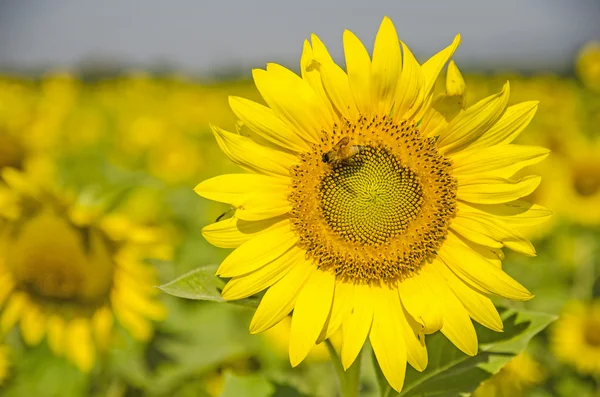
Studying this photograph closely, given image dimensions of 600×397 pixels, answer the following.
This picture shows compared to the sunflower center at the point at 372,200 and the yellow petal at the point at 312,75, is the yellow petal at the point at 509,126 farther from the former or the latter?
the yellow petal at the point at 312,75

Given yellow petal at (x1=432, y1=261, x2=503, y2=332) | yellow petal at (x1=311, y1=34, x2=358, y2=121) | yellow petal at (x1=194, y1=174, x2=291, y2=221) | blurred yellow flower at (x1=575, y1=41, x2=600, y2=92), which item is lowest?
blurred yellow flower at (x1=575, y1=41, x2=600, y2=92)

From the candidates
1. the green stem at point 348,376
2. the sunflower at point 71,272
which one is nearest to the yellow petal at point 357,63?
the green stem at point 348,376

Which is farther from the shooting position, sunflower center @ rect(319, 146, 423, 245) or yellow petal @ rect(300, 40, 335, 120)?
Result: sunflower center @ rect(319, 146, 423, 245)

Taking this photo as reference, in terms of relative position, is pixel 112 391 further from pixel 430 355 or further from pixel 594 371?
pixel 594 371

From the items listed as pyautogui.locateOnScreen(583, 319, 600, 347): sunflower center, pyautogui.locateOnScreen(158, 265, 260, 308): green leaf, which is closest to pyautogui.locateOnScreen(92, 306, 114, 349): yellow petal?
pyautogui.locateOnScreen(158, 265, 260, 308): green leaf

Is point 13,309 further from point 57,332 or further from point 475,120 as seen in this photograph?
point 475,120

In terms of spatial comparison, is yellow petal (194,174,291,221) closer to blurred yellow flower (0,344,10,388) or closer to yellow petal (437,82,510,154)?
yellow petal (437,82,510,154)
